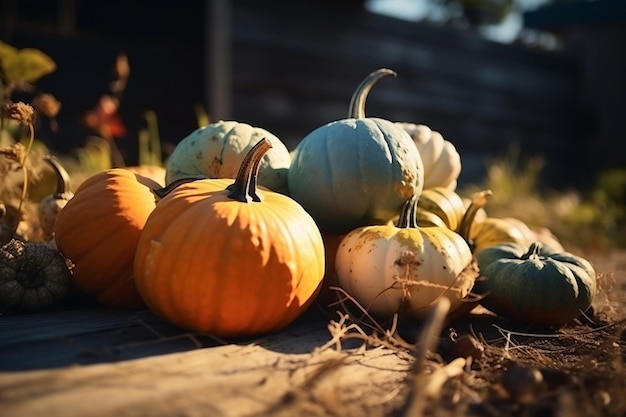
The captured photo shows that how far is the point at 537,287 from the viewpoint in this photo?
1.86 meters

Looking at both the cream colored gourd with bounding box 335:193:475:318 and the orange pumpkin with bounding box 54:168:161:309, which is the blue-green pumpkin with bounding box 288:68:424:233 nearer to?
the cream colored gourd with bounding box 335:193:475:318

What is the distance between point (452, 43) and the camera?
728 centimetres

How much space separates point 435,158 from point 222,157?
82 centimetres

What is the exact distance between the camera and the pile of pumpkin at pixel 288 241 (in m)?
1.49

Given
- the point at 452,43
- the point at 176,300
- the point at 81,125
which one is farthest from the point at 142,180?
the point at 452,43

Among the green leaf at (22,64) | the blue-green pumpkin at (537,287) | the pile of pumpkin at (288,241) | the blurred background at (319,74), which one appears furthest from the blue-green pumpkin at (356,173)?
the blurred background at (319,74)

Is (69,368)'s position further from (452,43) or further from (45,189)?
(452,43)

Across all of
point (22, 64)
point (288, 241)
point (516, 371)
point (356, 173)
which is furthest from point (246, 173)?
point (22, 64)

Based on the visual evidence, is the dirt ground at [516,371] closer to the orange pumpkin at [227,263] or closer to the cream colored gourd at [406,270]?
the cream colored gourd at [406,270]

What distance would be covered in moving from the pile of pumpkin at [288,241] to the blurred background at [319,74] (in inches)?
87.2

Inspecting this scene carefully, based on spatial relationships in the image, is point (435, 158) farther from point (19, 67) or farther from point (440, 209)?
point (19, 67)

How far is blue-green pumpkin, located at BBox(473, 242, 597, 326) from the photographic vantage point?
1861 mm

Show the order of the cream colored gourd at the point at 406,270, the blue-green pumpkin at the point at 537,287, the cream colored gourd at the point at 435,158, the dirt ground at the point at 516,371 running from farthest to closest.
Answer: the cream colored gourd at the point at 435,158 → the blue-green pumpkin at the point at 537,287 → the cream colored gourd at the point at 406,270 → the dirt ground at the point at 516,371

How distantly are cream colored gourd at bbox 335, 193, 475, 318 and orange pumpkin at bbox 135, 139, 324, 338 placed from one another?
8.5 inches
